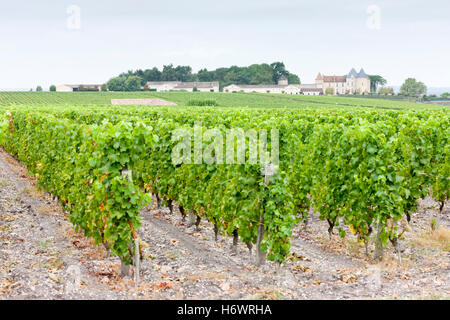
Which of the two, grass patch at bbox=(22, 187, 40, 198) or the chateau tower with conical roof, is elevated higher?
the chateau tower with conical roof

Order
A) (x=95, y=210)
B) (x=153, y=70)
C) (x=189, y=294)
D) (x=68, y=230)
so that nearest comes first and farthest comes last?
(x=189, y=294) → (x=95, y=210) → (x=68, y=230) → (x=153, y=70)

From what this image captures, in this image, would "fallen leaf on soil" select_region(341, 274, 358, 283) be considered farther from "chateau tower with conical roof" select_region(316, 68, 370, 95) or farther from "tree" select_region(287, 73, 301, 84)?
"chateau tower with conical roof" select_region(316, 68, 370, 95)

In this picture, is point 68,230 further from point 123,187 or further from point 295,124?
point 295,124

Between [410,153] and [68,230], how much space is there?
756 cm

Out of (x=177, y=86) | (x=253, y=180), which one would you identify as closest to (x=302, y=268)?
(x=253, y=180)

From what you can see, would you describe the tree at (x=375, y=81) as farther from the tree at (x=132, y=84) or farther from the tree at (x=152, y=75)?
the tree at (x=132, y=84)

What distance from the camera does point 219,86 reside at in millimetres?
133750

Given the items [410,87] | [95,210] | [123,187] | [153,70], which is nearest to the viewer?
[123,187]

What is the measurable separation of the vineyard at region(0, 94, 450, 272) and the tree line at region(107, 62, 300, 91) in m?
123

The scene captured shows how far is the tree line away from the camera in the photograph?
13312 centimetres

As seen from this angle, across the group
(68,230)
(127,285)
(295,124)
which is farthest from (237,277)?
(295,124)

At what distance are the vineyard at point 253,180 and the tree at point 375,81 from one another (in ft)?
510

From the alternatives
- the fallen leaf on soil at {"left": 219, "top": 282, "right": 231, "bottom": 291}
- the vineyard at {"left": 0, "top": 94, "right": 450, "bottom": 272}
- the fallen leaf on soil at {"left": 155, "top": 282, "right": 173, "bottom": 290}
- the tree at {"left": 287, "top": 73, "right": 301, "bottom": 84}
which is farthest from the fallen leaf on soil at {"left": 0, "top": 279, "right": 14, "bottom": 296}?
the tree at {"left": 287, "top": 73, "right": 301, "bottom": 84}

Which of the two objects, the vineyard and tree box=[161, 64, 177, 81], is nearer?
the vineyard
